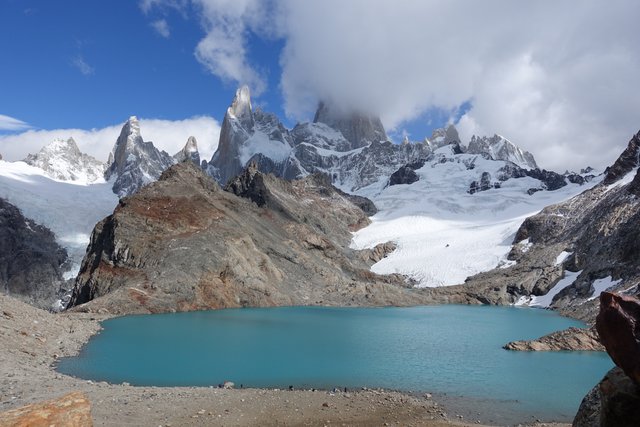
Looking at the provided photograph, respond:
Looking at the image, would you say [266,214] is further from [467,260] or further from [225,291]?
[467,260]

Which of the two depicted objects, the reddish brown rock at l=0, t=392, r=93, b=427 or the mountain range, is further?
the mountain range

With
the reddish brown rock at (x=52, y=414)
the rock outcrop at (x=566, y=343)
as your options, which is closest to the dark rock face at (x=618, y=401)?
the reddish brown rock at (x=52, y=414)

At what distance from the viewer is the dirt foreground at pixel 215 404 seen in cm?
1734

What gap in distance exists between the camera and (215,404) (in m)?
19.5

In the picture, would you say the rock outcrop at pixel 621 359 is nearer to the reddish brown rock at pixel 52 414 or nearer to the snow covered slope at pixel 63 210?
the reddish brown rock at pixel 52 414

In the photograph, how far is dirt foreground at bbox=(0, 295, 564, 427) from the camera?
17.3 metres

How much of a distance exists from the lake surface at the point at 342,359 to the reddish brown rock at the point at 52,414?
661 inches

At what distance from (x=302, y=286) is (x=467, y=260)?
57.1 meters

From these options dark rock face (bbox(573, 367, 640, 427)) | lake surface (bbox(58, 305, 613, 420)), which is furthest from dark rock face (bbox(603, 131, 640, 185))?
dark rock face (bbox(573, 367, 640, 427))

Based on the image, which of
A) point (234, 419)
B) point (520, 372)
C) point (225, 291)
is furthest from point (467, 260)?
point (234, 419)

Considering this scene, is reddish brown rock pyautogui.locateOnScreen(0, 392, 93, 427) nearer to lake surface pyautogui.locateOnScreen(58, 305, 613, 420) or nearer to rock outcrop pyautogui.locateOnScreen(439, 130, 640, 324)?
lake surface pyautogui.locateOnScreen(58, 305, 613, 420)

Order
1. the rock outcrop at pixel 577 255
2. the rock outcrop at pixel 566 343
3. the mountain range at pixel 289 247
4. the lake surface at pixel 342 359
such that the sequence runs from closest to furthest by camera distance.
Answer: the lake surface at pixel 342 359
the rock outcrop at pixel 566 343
the mountain range at pixel 289 247
the rock outcrop at pixel 577 255

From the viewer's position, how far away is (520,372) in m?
31.2

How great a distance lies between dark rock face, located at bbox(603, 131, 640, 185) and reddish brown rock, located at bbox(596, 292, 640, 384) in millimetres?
125169
